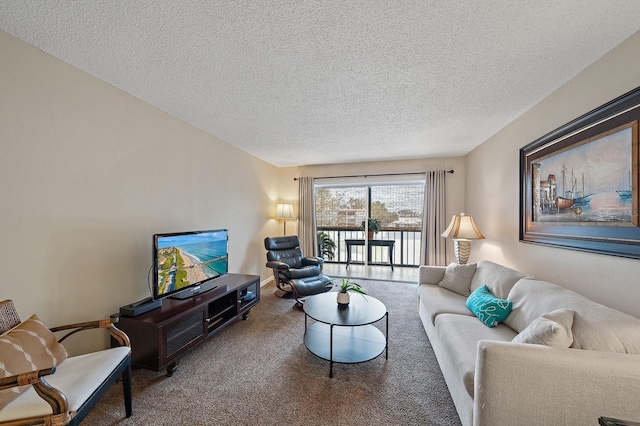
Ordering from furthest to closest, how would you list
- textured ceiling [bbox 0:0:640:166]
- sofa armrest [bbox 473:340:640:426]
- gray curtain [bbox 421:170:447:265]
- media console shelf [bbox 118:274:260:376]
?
gray curtain [bbox 421:170:447:265]
media console shelf [bbox 118:274:260:376]
textured ceiling [bbox 0:0:640:166]
sofa armrest [bbox 473:340:640:426]

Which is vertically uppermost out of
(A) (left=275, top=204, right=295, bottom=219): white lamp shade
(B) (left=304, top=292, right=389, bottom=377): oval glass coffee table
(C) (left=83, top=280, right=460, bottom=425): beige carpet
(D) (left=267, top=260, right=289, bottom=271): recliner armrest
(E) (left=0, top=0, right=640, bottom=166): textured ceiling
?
(E) (left=0, top=0, right=640, bottom=166): textured ceiling

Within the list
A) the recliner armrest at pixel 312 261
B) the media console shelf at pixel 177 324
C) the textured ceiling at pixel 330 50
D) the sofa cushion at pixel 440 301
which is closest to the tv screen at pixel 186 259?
the media console shelf at pixel 177 324

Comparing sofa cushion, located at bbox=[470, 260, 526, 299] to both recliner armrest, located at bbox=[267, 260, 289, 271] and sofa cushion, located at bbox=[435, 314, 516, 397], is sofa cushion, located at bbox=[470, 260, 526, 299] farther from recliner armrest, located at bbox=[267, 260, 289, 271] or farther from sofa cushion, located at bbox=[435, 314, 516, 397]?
recliner armrest, located at bbox=[267, 260, 289, 271]

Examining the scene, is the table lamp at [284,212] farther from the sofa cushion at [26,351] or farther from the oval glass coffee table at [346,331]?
the sofa cushion at [26,351]

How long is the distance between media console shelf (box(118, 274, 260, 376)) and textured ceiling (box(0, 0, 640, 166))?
1.95m

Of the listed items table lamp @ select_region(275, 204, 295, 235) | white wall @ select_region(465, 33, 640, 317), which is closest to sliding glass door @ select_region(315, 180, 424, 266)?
table lamp @ select_region(275, 204, 295, 235)

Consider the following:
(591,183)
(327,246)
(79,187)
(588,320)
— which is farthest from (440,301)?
(327,246)

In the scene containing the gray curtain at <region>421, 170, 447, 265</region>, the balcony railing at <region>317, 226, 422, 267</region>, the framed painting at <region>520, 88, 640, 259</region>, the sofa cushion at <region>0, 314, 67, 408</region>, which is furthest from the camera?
the balcony railing at <region>317, 226, 422, 267</region>

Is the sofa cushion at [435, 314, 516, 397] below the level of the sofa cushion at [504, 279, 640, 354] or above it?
below

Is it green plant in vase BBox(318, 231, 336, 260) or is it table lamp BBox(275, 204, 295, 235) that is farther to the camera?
green plant in vase BBox(318, 231, 336, 260)

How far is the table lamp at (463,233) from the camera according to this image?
3125mm

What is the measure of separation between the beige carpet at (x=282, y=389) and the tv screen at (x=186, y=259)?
66 centimetres

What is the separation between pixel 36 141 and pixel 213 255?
1664mm

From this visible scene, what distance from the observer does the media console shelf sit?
5.82 feet
